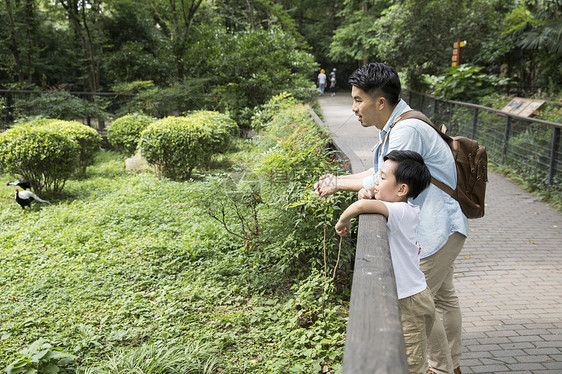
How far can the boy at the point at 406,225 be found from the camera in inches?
90.5

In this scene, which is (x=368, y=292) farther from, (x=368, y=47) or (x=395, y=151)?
(x=368, y=47)

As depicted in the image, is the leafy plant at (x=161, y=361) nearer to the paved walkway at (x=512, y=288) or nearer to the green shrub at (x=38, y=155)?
Answer: the paved walkway at (x=512, y=288)

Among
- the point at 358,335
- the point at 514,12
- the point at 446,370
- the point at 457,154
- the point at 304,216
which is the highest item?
the point at 514,12

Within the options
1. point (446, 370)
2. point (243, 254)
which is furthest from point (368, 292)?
point (243, 254)

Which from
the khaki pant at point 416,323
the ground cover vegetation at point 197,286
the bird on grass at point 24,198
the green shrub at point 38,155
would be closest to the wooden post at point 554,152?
the ground cover vegetation at point 197,286

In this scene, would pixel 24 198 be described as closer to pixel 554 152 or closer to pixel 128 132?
pixel 128 132

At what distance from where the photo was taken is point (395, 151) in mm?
2352

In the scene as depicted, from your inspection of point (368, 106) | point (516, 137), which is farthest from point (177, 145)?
point (368, 106)

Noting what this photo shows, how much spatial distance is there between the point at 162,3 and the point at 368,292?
24.1 meters

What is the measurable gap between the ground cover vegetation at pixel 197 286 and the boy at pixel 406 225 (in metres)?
1.12

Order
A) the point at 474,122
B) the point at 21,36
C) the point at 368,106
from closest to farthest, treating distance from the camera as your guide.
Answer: the point at 368,106
the point at 474,122
the point at 21,36

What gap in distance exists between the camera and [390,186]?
2.36m

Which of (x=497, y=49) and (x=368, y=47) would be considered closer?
(x=497, y=49)

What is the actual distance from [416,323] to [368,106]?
124 centimetres
